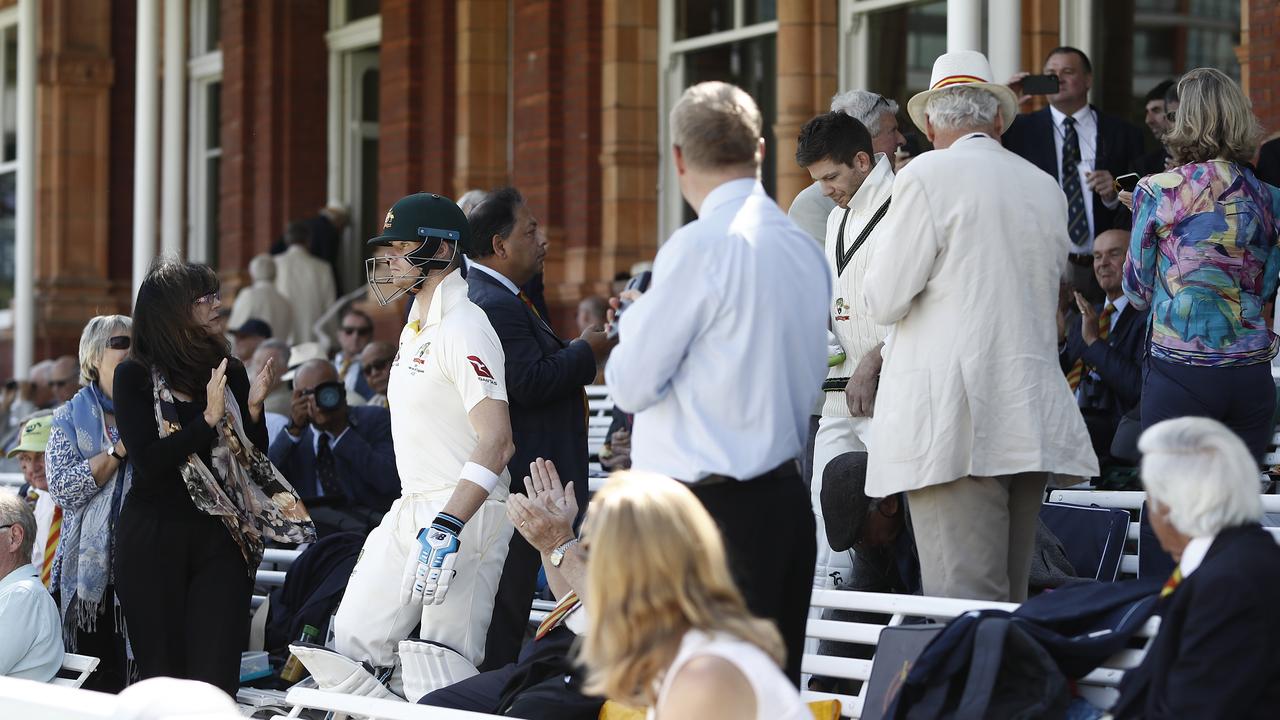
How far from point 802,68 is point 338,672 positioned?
6.33 m

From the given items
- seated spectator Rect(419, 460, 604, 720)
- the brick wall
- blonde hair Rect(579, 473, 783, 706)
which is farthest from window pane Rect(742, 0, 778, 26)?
blonde hair Rect(579, 473, 783, 706)

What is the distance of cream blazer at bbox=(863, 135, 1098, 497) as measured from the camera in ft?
14.2

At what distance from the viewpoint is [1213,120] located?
510cm

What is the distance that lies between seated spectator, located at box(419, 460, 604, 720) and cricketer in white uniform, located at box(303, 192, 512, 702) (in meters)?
0.26

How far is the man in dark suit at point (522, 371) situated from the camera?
5.27 m

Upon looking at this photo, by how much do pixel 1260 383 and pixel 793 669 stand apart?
2.15 meters

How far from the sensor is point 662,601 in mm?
3057

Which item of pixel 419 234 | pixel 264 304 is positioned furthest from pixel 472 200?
pixel 264 304

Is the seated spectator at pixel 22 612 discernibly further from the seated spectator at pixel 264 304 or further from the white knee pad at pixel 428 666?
the seated spectator at pixel 264 304

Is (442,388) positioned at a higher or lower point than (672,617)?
higher

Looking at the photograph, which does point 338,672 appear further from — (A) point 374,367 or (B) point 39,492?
(A) point 374,367

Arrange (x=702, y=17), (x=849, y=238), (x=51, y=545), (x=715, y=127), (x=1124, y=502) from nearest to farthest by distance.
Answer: (x=715, y=127), (x=849, y=238), (x=1124, y=502), (x=51, y=545), (x=702, y=17)

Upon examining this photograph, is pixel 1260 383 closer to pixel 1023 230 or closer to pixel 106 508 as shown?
pixel 1023 230

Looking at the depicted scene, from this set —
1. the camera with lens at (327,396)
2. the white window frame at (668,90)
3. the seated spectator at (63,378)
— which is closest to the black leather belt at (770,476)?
the camera with lens at (327,396)
